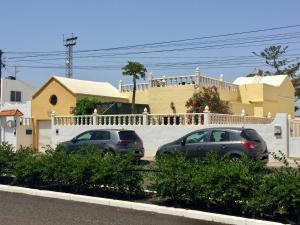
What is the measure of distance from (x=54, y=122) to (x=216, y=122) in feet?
33.6

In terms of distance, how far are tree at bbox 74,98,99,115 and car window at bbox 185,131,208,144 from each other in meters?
12.2

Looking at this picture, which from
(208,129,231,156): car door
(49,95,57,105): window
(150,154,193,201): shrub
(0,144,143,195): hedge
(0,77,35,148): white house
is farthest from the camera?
(49,95,57,105): window

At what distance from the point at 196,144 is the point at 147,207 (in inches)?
314

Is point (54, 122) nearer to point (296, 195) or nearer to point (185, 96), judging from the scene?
point (185, 96)

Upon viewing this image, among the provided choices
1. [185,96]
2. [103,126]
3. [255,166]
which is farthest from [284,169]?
[185,96]

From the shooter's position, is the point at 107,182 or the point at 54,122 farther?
the point at 54,122

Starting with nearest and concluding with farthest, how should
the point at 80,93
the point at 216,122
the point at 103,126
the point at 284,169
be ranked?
the point at 284,169, the point at 216,122, the point at 103,126, the point at 80,93

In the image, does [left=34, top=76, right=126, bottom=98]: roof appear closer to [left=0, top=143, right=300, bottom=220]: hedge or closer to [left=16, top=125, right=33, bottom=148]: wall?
[left=16, top=125, right=33, bottom=148]: wall

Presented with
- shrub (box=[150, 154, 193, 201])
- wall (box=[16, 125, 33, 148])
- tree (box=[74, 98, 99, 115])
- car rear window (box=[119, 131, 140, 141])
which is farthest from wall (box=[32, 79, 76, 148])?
shrub (box=[150, 154, 193, 201])

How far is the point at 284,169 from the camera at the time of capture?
9.29 metres

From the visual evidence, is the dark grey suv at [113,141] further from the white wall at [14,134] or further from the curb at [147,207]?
the white wall at [14,134]

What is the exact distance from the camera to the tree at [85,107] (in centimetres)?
2952

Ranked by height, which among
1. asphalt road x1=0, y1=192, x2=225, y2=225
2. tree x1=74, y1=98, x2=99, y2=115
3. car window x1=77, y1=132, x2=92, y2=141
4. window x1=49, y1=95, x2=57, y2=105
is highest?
window x1=49, y1=95, x2=57, y2=105

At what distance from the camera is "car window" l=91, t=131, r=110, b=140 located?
69.8 ft
